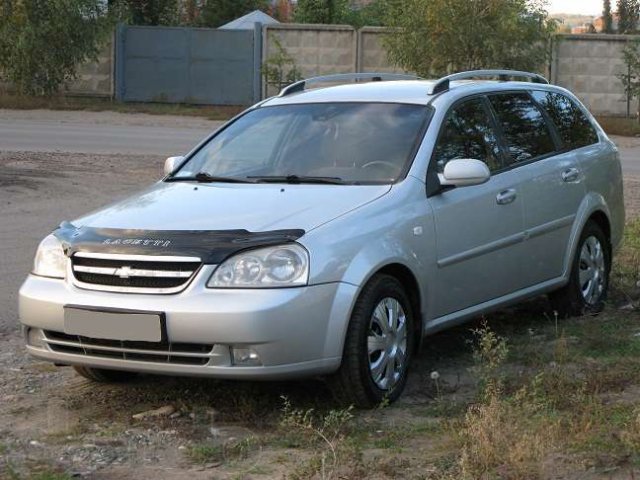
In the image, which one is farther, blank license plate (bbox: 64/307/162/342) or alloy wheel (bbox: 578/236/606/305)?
alloy wheel (bbox: 578/236/606/305)

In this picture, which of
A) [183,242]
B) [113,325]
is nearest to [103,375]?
[113,325]

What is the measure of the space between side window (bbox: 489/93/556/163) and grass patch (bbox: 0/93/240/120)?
Answer: 19802 mm

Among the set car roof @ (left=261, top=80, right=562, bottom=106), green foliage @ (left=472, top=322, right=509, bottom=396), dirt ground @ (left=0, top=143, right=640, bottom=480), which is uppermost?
car roof @ (left=261, top=80, right=562, bottom=106)

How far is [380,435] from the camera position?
16.0 ft

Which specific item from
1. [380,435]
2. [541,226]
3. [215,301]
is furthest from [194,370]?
[541,226]

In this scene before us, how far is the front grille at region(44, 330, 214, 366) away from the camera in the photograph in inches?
195

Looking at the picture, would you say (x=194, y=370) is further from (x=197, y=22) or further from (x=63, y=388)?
(x=197, y=22)

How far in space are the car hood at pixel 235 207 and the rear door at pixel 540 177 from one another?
1356mm

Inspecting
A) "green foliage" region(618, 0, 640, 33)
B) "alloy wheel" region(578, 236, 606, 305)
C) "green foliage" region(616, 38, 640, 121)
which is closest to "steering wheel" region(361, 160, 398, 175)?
"alloy wheel" region(578, 236, 606, 305)

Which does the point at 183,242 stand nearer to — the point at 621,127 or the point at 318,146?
the point at 318,146

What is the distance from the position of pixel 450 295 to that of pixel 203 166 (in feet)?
5.46

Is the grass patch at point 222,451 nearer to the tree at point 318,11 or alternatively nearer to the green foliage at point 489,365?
the green foliage at point 489,365

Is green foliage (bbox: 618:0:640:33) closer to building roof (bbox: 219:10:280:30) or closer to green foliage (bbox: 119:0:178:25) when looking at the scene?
building roof (bbox: 219:10:280:30)

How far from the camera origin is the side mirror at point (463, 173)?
585cm
